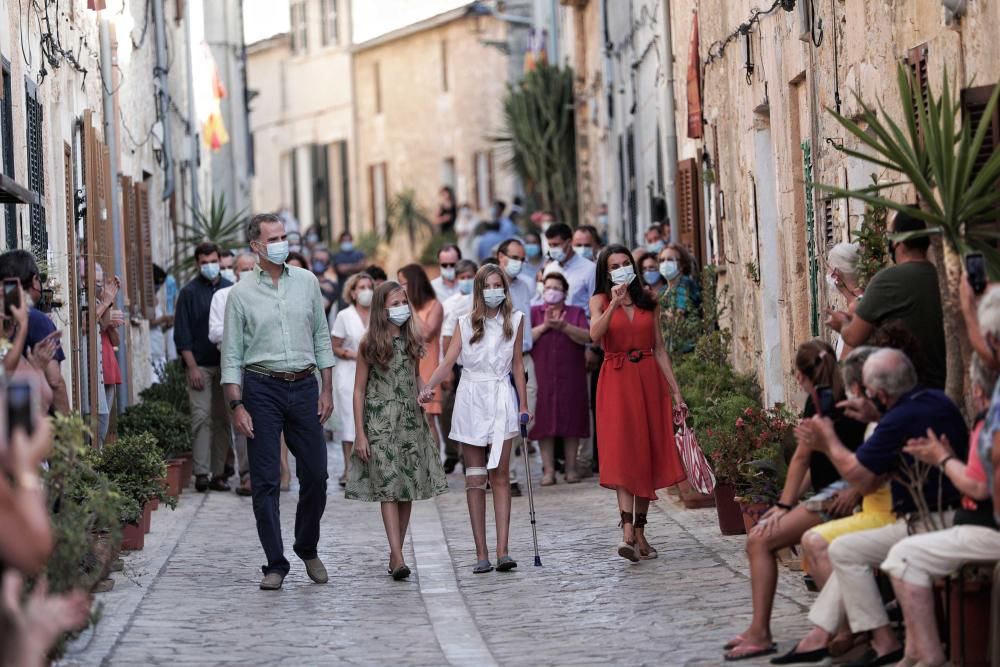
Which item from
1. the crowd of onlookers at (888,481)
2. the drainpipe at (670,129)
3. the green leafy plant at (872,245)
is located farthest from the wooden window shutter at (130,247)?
the crowd of onlookers at (888,481)

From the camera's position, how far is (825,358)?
838 centimetres

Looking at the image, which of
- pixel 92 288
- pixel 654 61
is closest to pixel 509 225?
pixel 654 61

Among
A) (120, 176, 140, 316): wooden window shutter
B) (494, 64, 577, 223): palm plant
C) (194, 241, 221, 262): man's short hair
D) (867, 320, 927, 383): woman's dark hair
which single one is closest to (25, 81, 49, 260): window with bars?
(194, 241, 221, 262): man's short hair

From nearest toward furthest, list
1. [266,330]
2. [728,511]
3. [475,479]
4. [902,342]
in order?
[902,342]
[266,330]
[475,479]
[728,511]

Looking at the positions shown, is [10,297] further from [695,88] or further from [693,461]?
[695,88]

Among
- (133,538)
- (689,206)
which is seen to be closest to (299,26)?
(689,206)

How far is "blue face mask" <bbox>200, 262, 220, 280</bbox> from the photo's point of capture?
49.0ft

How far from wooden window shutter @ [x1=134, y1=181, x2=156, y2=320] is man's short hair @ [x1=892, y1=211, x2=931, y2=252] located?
34.5ft

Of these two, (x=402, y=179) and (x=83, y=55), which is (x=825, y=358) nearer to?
(x=83, y=55)

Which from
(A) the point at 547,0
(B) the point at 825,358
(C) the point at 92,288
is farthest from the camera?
(A) the point at 547,0

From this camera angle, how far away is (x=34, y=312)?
362 inches

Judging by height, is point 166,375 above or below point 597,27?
below

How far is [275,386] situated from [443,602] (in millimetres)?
1581

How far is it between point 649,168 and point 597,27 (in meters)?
5.96
